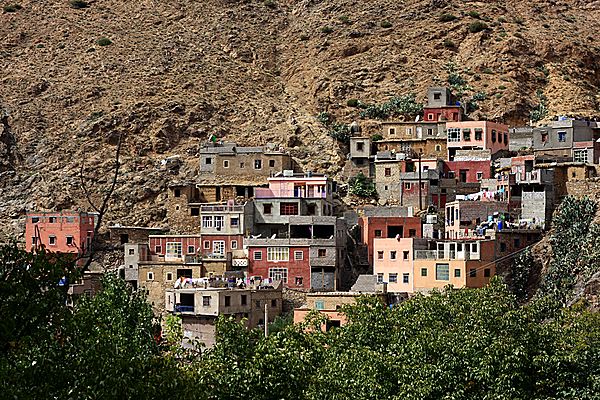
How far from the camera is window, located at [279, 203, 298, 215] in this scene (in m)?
57.9

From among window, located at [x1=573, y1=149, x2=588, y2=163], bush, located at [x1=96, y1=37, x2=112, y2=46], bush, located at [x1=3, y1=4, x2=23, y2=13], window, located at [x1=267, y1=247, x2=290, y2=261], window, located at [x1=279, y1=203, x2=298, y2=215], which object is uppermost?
bush, located at [x1=3, y1=4, x2=23, y2=13]

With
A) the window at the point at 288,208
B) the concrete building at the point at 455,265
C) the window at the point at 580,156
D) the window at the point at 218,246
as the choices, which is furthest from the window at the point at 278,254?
the window at the point at 580,156

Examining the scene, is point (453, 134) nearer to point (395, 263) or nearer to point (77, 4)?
point (395, 263)

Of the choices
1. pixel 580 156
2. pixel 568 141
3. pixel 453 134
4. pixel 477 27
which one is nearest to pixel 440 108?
pixel 453 134

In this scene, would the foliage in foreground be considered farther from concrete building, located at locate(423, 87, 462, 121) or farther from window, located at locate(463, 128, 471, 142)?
concrete building, located at locate(423, 87, 462, 121)

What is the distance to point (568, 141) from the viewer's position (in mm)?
60219

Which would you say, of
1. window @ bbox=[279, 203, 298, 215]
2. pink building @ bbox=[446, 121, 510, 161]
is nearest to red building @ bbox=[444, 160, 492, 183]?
pink building @ bbox=[446, 121, 510, 161]

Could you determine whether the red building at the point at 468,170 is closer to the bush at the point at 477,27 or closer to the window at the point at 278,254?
the window at the point at 278,254

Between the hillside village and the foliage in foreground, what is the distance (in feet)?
39.1

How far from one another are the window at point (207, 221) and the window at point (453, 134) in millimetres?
13554

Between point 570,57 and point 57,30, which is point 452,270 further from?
point 57,30

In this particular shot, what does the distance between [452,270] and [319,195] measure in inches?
377

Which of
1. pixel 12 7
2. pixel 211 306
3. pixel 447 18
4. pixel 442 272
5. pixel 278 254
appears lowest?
pixel 211 306

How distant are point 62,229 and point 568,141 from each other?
2385 centimetres
